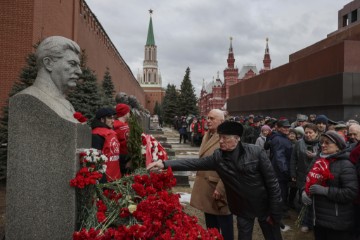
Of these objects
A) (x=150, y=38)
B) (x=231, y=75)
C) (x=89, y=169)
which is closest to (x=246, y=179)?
(x=89, y=169)

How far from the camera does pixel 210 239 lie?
255 cm

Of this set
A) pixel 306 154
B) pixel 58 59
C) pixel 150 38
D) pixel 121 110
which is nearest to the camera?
pixel 58 59

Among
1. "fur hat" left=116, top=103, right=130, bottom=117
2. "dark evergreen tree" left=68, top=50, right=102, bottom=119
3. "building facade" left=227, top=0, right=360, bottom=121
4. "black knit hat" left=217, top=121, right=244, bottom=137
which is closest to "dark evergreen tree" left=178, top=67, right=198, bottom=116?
"building facade" left=227, top=0, right=360, bottom=121

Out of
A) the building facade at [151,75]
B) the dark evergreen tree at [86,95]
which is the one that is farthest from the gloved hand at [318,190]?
the building facade at [151,75]

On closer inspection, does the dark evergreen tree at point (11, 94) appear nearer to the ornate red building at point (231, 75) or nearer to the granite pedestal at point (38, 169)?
the granite pedestal at point (38, 169)

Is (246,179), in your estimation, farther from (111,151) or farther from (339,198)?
(111,151)

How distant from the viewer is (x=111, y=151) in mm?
4043

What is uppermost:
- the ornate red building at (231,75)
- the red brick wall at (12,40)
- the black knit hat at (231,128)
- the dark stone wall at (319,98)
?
the ornate red building at (231,75)

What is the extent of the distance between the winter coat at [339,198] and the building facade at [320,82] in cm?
998

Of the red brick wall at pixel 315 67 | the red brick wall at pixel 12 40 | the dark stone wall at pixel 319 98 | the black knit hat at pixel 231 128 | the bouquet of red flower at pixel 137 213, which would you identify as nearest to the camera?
the bouquet of red flower at pixel 137 213

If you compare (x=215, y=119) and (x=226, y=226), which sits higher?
(x=215, y=119)

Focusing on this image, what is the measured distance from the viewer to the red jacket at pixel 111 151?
4.03 metres

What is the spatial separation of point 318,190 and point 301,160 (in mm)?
2254

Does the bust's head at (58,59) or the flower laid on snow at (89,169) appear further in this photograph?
the bust's head at (58,59)
